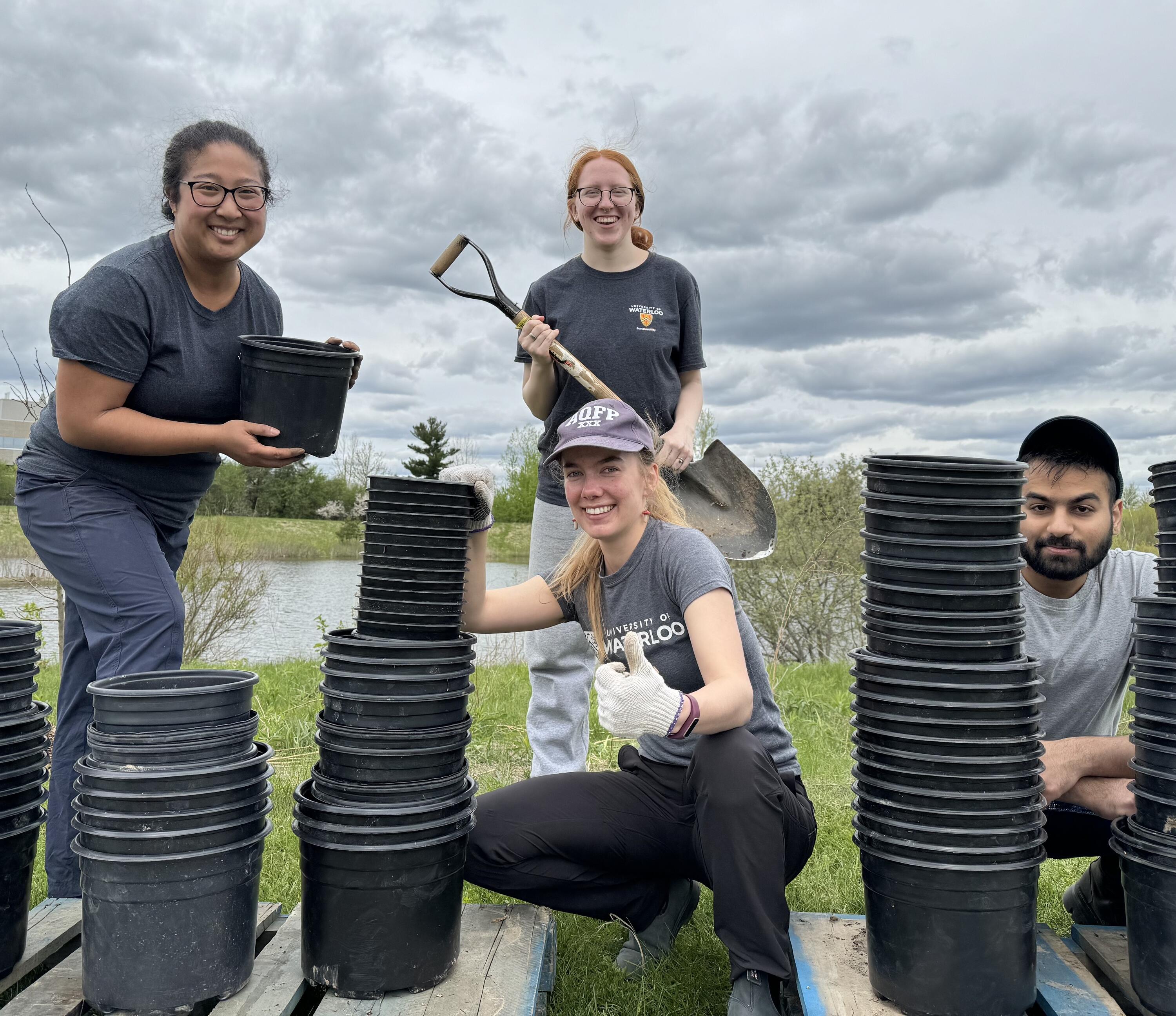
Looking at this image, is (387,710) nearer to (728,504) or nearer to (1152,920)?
(1152,920)

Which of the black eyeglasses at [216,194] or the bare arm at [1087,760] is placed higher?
the black eyeglasses at [216,194]

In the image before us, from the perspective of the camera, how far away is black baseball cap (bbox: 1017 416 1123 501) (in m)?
2.53

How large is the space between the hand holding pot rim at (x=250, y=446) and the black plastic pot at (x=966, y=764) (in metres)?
1.83

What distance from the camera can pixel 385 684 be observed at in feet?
7.37

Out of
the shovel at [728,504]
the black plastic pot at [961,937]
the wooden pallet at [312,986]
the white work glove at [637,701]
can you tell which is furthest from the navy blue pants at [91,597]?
the shovel at [728,504]

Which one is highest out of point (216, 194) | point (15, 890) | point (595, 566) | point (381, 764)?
point (216, 194)

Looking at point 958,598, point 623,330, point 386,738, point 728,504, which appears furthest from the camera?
point 728,504

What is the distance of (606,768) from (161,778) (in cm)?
304

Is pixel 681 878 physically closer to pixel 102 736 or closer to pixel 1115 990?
pixel 1115 990

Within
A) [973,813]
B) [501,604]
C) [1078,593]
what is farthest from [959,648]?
[501,604]

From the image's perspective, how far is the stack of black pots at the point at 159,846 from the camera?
6.67 feet

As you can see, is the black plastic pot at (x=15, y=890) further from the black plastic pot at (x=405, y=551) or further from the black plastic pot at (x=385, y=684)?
the black plastic pot at (x=405, y=551)

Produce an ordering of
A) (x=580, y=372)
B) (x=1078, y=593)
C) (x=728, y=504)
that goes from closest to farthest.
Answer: (x=1078, y=593) < (x=580, y=372) < (x=728, y=504)

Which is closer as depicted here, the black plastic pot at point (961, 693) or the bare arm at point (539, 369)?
the black plastic pot at point (961, 693)
